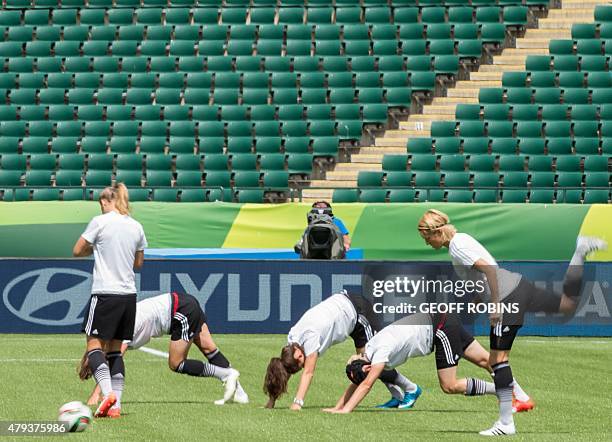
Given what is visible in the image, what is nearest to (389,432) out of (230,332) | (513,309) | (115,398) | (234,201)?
(513,309)

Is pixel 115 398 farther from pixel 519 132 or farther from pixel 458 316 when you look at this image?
pixel 519 132

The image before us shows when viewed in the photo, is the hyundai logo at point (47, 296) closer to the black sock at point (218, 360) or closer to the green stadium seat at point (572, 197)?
the black sock at point (218, 360)

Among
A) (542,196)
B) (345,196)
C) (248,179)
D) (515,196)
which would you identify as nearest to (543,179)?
(542,196)

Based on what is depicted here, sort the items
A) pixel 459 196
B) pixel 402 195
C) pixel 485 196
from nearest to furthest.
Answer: pixel 402 195 < pixel 459 196 < pixel 485 196

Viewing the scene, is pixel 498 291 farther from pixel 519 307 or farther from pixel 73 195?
pixel 73 195

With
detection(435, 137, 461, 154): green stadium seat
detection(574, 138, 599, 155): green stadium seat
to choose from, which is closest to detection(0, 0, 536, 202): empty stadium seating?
detection(435, 137, 461, 154): green stadium seat

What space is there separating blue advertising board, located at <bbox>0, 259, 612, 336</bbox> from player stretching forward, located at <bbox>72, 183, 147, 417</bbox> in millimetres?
9042

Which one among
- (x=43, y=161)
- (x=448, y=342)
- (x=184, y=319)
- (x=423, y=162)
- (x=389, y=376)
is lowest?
(x=43, y=161)

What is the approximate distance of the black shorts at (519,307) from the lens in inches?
365

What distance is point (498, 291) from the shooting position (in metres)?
9.16

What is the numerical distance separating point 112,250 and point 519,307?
319cm

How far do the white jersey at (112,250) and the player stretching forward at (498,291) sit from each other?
238 centimetres

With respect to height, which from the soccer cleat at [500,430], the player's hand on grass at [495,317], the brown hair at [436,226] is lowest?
the soccer cleat at [500,430]

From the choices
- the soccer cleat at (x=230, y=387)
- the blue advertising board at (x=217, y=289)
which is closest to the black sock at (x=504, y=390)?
the soccer cleat at (x=230, y=387)
